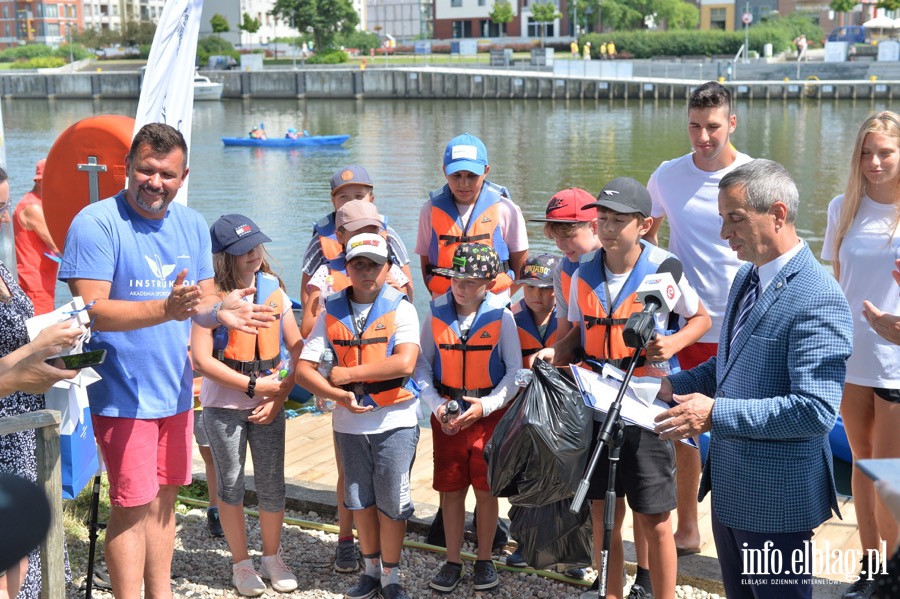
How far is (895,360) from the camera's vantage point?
13.5 feet

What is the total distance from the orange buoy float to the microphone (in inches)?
137

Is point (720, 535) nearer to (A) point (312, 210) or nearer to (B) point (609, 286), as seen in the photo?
(B) point (609, 286)

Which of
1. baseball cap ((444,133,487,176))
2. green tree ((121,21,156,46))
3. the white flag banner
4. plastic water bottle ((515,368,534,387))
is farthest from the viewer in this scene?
green tree ((121,21,156,46))

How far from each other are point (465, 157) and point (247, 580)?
97.0 inches

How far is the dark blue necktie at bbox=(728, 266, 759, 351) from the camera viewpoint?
3.25 metres

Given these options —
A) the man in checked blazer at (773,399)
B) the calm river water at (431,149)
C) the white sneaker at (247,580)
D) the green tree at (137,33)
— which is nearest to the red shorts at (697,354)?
the man in checked blazer at (773,399)

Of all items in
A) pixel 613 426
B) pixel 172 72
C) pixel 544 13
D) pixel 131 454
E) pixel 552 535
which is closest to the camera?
pixel 613 426

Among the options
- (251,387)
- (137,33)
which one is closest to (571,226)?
(251,387)

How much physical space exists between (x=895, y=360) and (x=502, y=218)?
2167 millimetres

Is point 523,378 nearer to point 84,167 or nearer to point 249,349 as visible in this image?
point 249,349

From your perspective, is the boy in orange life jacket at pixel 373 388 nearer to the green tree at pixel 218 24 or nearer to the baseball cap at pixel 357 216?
the baseball cap at pixel 357 216

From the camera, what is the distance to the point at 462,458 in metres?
4.64

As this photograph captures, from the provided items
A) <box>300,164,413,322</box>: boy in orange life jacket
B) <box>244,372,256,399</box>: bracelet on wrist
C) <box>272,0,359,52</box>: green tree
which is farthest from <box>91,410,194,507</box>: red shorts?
<box>272,0,359,52</box>: green tree

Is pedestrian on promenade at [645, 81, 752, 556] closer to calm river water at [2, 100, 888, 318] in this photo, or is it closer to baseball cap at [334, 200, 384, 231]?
baseball cap at [334, 200, 384, 231]
